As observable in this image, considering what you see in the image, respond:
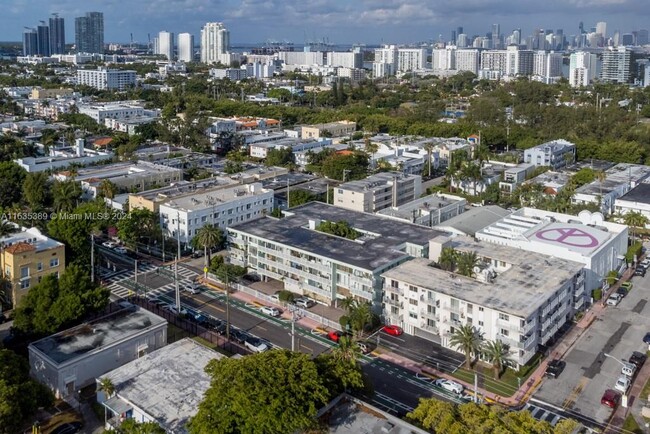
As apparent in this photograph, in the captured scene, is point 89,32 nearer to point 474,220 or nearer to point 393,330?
point 474,220

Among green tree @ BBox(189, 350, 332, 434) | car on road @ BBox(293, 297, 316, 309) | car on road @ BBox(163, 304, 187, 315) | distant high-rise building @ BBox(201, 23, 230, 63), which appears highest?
distant high-rise building @ BBox(201, 23, 230, 63)

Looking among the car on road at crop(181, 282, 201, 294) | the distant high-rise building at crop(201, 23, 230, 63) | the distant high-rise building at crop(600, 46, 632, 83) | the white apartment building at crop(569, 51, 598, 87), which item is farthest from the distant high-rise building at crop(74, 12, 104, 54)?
the car on road at crop(181, 282, 201, 294)

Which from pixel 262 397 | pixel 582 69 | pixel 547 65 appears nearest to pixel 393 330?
pixel 262 397

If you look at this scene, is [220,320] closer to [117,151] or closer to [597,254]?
[597,254]

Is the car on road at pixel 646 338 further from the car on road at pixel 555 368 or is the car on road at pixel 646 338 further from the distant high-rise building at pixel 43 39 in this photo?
the distant high-rise building at pixel 43 39

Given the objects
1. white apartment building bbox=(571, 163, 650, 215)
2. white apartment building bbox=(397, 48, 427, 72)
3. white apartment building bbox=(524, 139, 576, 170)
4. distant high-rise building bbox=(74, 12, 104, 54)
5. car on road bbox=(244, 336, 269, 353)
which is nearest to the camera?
car on road bbox=(244, 336, 269, 353)

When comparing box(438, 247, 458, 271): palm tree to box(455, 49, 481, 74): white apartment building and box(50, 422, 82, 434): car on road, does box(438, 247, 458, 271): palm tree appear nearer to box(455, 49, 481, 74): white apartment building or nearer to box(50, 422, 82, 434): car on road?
box(50, 422, 82, 434): car on road
